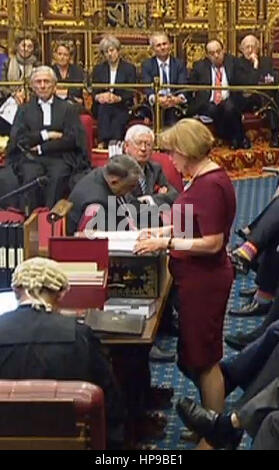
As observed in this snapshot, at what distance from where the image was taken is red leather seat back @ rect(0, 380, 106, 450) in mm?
3164

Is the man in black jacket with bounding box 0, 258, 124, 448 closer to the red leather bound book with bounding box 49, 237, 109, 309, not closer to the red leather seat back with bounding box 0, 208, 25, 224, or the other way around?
the red leather bound book with bounding box 49, 237, 109, 309

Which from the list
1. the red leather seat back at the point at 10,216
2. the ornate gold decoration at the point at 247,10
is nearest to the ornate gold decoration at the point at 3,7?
the ornate gold decoration at the point at 247,10

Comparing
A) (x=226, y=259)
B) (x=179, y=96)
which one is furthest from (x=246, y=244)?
(x=179, y=96)

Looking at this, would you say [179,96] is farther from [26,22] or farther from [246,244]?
[246,244]

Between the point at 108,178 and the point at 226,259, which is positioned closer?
the point at 226,259

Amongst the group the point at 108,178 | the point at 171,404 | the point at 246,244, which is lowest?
the point at 171,404

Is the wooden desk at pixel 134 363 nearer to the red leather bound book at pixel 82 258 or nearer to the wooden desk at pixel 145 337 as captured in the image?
the wooden desk at pixel 145 337

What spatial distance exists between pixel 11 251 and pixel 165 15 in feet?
28.5

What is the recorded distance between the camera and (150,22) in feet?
42.3

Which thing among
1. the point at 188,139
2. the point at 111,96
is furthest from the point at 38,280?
the point at 111,96

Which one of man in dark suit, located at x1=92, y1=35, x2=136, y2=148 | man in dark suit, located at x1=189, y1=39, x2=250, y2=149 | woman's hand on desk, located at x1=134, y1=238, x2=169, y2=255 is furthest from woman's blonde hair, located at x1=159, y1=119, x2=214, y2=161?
man in dark suit, located at x1=189, y1=39, x2=250, y2=149

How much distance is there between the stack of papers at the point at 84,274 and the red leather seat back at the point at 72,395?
107 cm

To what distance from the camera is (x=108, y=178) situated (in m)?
5.19

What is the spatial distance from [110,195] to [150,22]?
8.02m
